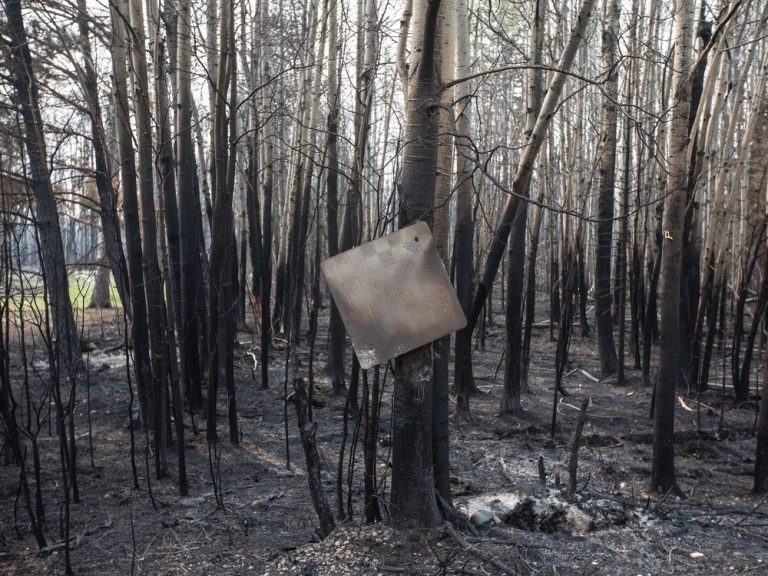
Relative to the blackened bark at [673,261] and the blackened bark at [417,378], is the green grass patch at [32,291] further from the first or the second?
the blackened bark at [673,261]

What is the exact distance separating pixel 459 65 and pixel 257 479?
14.3ft

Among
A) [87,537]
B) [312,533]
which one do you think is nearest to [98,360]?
[87,537]

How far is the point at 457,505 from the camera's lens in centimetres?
445

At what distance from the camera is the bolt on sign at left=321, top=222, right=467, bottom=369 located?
3463 mm

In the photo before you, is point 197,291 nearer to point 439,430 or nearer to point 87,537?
point 87,537

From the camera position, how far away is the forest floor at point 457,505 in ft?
12.5

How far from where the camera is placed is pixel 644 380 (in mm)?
9750

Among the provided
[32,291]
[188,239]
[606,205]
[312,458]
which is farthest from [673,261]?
[606,205]

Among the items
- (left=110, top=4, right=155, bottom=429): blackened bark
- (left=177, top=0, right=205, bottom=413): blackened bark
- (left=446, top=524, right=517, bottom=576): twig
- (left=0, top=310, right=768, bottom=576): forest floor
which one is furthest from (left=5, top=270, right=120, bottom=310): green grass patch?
(left=446, top=524, right=517, bottom=576): twig

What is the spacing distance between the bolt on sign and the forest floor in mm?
1059

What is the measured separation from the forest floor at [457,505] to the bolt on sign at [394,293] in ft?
3.48

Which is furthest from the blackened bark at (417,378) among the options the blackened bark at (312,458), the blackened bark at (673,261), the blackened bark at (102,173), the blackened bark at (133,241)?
the blackened bark at (133,241)

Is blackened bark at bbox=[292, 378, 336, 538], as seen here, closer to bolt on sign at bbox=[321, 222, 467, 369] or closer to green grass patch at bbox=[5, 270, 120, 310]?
bolt on sign at bbox=[321, 222, 467, 369]

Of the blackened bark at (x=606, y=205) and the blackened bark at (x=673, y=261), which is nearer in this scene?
the blackened bark at (x=673, y=261)
